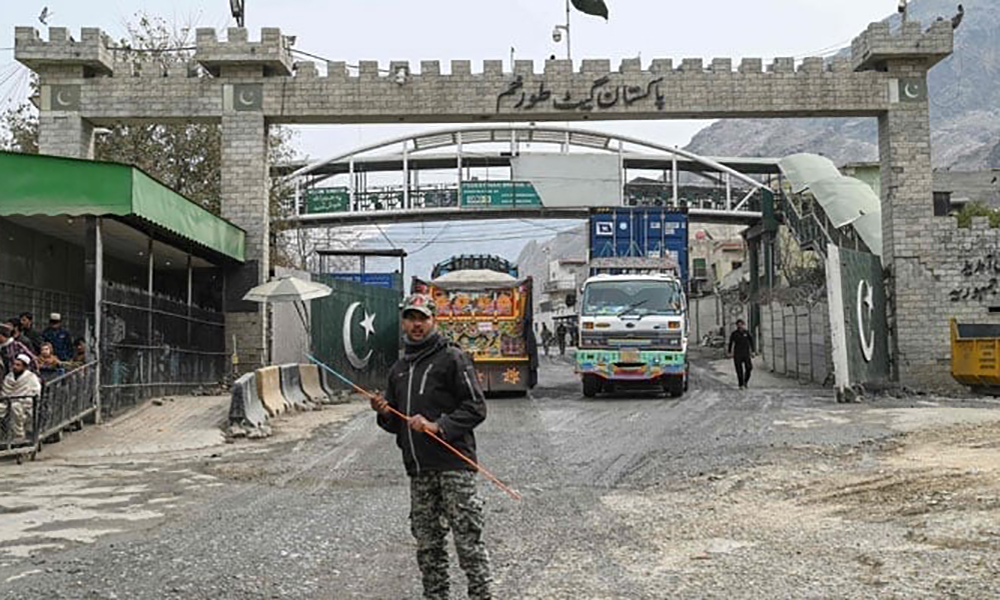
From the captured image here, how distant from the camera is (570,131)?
50750 mm

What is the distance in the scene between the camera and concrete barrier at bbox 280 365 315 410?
19.9m

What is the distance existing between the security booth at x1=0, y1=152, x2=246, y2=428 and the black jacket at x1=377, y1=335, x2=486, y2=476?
Answer: 10.3 meters

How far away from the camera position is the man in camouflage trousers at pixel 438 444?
5.59 m

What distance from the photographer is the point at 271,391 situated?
61.6 ft

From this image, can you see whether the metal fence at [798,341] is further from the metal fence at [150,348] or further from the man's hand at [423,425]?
the man's hand at [423,425]

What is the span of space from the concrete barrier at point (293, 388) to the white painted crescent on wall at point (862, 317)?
1255cm

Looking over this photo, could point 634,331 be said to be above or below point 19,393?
above

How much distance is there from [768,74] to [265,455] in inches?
696

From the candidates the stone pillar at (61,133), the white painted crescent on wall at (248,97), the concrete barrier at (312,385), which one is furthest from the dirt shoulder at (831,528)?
the stone pillar at (61,133)

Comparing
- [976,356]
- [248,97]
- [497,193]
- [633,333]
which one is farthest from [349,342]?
[497,193]

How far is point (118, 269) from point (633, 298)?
13.0 meters

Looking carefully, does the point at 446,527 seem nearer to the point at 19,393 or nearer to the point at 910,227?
the point at 19,393

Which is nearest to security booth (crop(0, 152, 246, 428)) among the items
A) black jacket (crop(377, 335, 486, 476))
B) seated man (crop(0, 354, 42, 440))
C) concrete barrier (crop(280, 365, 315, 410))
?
seated man (crop(0, 354, 42, 440))

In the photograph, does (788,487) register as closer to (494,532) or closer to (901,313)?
(494,532)
